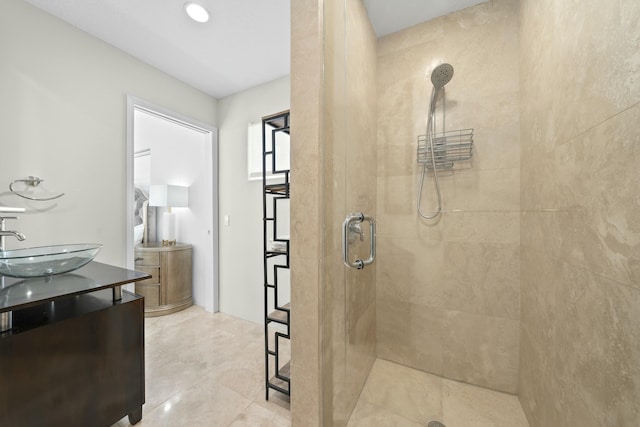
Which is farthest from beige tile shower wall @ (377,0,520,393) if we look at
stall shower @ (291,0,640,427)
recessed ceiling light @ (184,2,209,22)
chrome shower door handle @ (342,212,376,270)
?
recessed ceiling light @ (184,2,209,22)

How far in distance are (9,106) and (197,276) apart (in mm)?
2060

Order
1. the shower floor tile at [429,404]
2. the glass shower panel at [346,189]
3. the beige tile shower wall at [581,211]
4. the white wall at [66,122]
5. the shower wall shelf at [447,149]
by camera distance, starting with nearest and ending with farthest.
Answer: the beige tile shower wall at [581,211], the glass shower panel at [346,189], the shower floor tile at [429,404], the shower wall shelf at [447,149], the white wall at [66,122]

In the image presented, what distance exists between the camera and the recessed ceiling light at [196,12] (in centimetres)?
149

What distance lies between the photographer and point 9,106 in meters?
1.41

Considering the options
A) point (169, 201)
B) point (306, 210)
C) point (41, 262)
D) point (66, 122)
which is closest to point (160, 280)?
point (169, 201)

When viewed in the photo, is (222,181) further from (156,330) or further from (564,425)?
(564,425)

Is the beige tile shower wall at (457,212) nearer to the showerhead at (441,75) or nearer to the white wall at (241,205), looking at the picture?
the showerhead at (441,75)

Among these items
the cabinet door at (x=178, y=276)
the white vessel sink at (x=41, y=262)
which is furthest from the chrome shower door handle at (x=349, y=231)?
the cabinet door at (x=178, y=276)

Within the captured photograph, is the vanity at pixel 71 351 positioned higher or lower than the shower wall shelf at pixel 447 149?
lower

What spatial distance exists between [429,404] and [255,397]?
39.8 inches

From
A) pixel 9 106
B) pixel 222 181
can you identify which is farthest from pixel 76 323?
pixel 222 181

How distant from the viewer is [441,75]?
1.26 metres

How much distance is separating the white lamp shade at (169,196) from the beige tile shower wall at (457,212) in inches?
102

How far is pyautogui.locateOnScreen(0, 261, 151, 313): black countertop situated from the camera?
0.88 m
